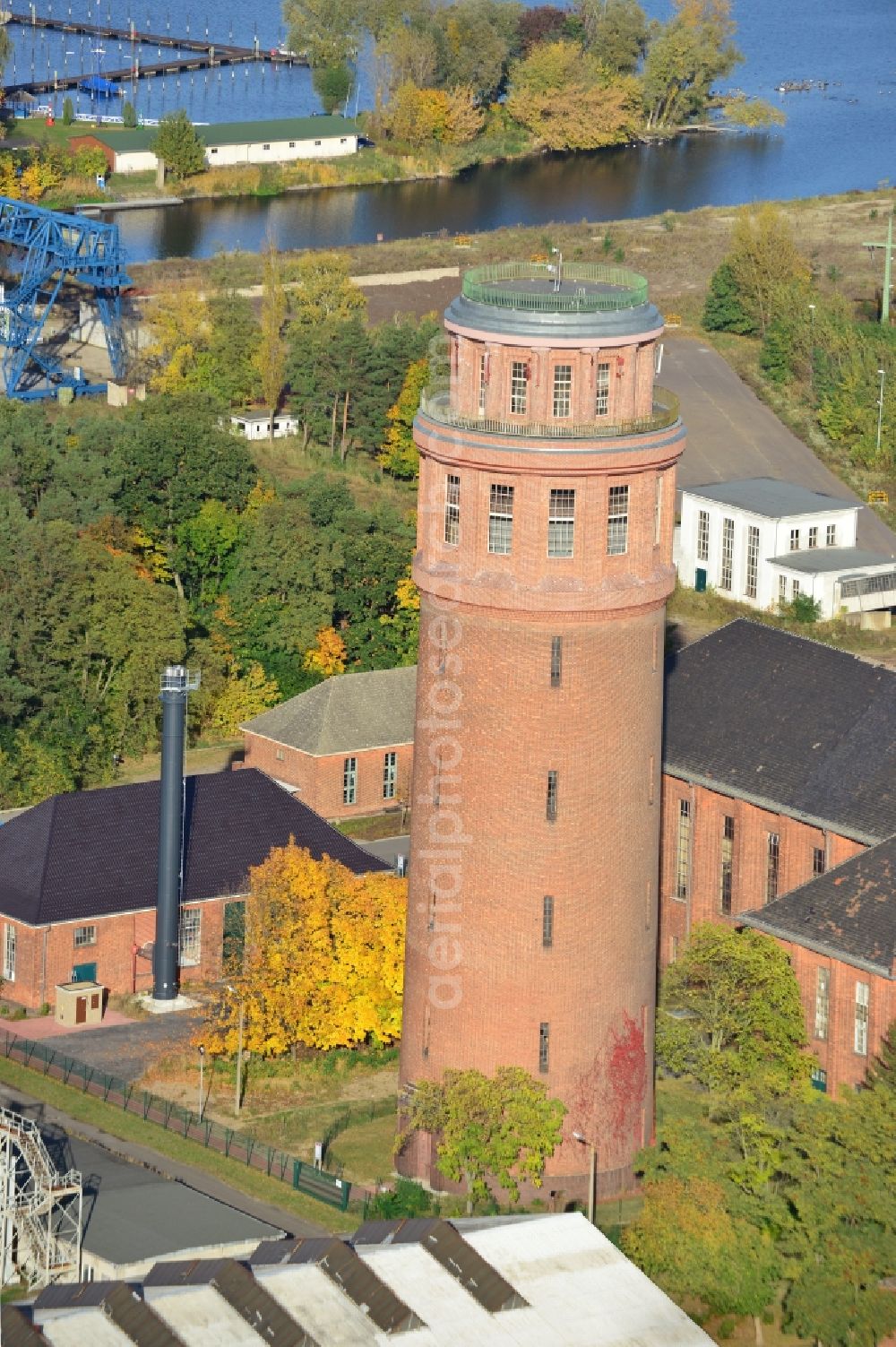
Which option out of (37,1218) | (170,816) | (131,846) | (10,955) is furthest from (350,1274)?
(131,846)

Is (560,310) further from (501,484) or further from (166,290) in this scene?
(166,290)

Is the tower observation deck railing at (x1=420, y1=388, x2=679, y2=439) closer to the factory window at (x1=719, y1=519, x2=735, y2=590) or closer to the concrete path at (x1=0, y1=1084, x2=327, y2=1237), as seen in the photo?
the concrete path at (x1=0, y1=1084, x2=327, y2=1237)

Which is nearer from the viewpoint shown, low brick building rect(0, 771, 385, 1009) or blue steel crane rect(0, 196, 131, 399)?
low brick building rect(0, 771, 385, 1009)

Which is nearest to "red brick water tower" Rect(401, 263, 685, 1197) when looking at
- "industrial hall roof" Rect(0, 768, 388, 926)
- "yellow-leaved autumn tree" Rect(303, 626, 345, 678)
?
"industrial hall roof" Rect(0, 768, 388, 926)

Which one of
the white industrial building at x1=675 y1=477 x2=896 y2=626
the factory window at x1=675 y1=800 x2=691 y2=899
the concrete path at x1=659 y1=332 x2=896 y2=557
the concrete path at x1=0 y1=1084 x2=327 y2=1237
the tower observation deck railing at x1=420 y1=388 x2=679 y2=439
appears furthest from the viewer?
the concrete path at x1=659 y1=332 x2=896 y2=557

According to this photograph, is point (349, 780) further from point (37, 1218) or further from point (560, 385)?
point (560, 385)

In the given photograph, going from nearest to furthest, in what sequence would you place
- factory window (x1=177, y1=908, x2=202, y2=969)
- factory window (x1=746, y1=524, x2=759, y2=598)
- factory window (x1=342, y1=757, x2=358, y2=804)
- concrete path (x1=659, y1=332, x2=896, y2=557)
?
factory window (x1=177, y1=908, x2=202, y2=969)
factory window (x1=342, y1=757, x2=358, y2=804)
factory window (x1=746, y1=524, x2=759, y2=598)
concrete path (x1=659, y1=332, x2=896, y2=557)
